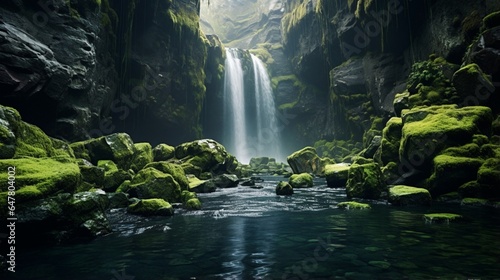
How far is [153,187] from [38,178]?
585cm

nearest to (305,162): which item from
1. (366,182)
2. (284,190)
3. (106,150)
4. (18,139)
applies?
(284,190)

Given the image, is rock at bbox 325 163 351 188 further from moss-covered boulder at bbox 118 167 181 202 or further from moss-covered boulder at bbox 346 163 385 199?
moss-covered boulder at bbox 118 167 181 202

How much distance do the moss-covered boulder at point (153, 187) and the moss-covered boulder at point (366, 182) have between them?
9.31m

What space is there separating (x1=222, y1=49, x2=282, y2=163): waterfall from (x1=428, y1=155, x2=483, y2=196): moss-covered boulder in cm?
4054

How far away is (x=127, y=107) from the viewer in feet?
104

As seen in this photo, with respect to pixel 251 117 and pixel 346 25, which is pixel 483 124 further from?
pixel 251 117

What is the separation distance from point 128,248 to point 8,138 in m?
5.90

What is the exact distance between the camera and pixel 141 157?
20297 millimetres

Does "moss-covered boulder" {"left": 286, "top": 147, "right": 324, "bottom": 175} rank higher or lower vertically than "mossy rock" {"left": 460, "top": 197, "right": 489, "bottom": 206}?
higher

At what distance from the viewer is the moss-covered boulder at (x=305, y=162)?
30.2 m

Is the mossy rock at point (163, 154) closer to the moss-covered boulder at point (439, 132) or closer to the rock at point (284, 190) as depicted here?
the rock at point (284, 190)

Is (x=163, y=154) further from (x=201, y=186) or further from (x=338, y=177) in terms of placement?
(x=338, y=177)

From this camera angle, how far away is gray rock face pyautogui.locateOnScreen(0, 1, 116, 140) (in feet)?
47.9

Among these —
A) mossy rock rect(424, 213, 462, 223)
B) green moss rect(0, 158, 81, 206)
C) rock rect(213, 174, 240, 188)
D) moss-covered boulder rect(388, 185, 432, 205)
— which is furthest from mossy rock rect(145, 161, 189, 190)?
mossy rock rect(424, 213, 462, 223)
